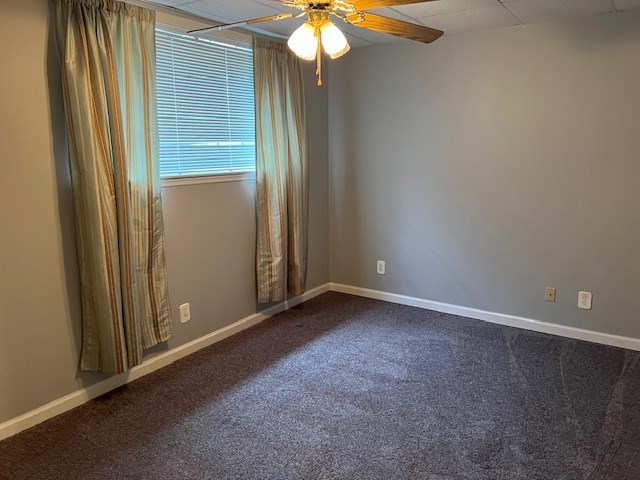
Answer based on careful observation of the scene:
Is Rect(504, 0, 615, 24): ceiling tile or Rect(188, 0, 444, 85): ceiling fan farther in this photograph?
Rect(504, 0, 615, 24): ceiling tile

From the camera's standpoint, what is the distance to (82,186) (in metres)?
2.50

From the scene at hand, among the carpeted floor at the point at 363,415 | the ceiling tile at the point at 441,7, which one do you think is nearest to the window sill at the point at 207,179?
the carpeted floor at the point at 363,415

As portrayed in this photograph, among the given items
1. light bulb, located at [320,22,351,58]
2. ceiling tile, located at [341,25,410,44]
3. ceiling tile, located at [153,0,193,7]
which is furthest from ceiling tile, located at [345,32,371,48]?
light bulb, located at [320,22,351,58]

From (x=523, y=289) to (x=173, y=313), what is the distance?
250cm

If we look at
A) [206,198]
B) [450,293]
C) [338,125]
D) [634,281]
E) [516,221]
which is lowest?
[450,293]

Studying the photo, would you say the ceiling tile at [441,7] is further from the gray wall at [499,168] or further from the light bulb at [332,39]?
the light bulb at [332,39]

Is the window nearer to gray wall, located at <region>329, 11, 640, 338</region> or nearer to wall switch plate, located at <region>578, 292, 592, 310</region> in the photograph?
gray wall, located at <region>329, 11, 640, 338</region>

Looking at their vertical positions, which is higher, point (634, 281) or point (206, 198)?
point (206, 198)

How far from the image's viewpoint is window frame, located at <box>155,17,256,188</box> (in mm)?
2967

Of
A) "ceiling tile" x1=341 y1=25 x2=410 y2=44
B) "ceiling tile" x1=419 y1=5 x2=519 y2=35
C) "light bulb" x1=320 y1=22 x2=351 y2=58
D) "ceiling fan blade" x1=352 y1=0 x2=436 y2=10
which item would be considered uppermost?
"ceiling tile" x1=341 y1=25 x2=410 y2=44

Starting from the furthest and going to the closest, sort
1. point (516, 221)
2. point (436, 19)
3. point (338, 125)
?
1. point (338, 125)
2. point (516, 221)
3. point (436, 19)

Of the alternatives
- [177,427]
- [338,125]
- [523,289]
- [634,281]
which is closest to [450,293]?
[523,289]

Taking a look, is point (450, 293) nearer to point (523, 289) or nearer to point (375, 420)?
point (523, 289)

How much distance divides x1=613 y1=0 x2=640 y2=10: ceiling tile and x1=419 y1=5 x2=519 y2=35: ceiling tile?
0.57 meters
